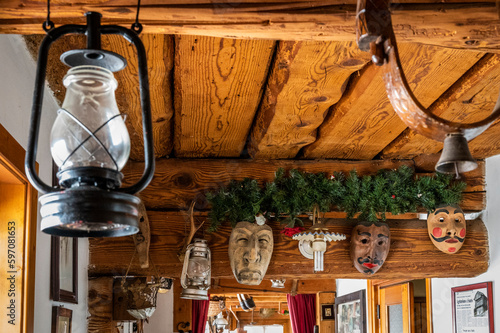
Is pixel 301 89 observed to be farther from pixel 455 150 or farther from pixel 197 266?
pixel 197 266

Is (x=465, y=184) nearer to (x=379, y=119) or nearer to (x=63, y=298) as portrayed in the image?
(x=379, y=119)

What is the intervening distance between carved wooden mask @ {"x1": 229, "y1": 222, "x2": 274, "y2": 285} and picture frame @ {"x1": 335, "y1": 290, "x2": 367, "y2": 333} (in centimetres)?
281

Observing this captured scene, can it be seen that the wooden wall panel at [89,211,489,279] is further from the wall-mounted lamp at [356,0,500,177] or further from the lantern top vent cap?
the lantern top vent cap

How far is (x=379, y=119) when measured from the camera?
283cm

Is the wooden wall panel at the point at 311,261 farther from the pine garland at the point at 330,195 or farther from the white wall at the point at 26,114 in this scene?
the white wall at the point at 26,114

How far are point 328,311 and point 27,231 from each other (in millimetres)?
5929

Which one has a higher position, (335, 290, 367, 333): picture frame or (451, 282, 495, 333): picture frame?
(451, 282, 495, 333): picture frame

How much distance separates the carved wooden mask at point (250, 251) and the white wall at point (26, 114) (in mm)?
912

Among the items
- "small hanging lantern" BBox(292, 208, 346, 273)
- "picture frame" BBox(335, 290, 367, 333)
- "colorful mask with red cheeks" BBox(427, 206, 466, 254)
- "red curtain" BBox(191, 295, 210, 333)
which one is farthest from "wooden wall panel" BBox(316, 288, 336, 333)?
"small hanging lantern" BBox(292, 208, 346, 273)

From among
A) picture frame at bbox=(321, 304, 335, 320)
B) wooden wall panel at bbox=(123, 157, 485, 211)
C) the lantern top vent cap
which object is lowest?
picture frame at bbox=(321, 304, 335, 320)

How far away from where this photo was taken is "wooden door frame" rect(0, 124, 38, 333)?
182 centimetres

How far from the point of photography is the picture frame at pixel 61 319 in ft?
8.11

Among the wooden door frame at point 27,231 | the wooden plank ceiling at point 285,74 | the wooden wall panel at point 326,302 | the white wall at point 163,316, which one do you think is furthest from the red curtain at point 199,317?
the wooden door frame at point 27,231

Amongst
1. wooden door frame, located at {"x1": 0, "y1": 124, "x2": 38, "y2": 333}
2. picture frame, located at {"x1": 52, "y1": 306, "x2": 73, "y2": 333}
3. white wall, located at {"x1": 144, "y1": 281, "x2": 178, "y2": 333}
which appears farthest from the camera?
white wall, located at {"x1": 144, "y1": 281, "x2": 178, "y2": 333}
